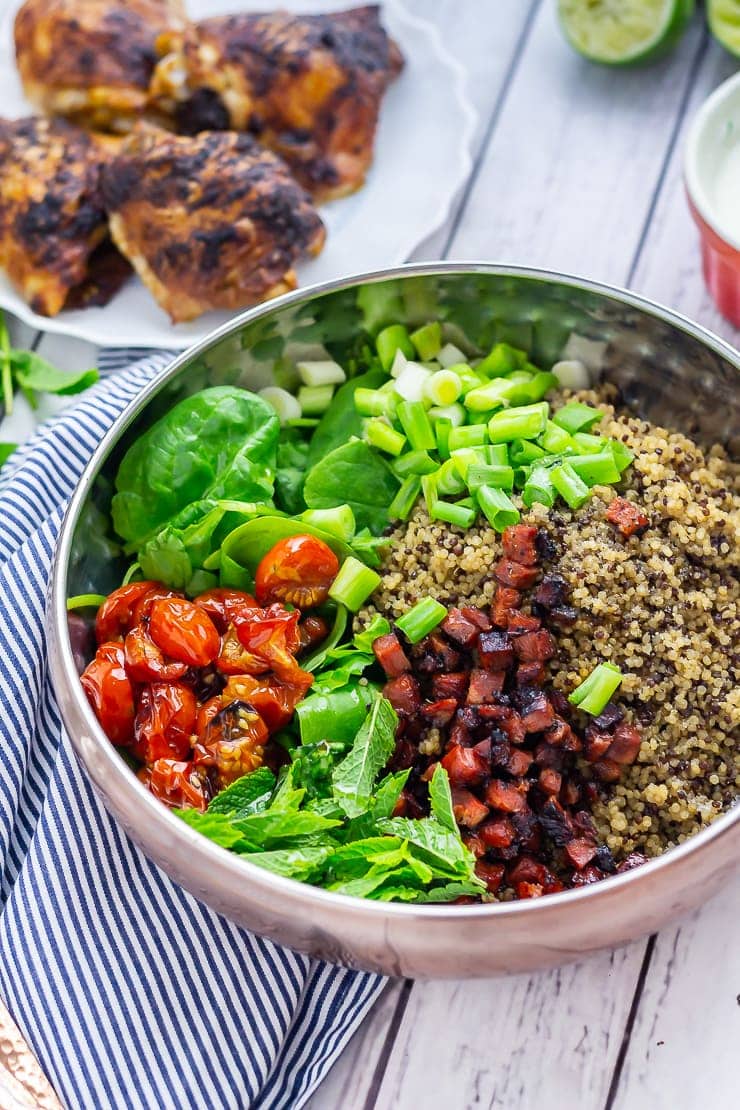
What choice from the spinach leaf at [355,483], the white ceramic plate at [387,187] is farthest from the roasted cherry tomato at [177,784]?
the white ceramic plate at [387,187]

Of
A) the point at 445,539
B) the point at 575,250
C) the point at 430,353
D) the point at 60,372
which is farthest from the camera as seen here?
the point at 575,250

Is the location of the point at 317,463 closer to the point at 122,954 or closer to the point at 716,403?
the point at 716,403

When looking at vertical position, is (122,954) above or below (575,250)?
below

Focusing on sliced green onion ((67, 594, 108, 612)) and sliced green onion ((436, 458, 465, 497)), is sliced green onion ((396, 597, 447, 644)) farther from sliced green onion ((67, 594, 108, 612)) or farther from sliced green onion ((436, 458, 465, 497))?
sliced green onion ((67, 594, 108, 612))

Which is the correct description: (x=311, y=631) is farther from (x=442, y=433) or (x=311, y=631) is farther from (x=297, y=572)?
(x=442, y=433)

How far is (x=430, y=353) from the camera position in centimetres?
227

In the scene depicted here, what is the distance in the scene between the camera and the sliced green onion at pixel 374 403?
213cm

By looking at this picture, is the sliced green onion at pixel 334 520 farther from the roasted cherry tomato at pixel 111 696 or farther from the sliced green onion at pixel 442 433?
the roasted cherry tomato at pixel 111 696

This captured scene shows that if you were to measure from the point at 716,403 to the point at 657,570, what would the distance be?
0.37 metres

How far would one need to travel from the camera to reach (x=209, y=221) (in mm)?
2611

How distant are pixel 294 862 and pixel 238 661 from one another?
0.34 metres

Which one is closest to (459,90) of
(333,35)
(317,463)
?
(333,35)

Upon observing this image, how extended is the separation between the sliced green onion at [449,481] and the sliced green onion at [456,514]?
0.03m

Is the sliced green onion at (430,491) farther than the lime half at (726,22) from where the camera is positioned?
No
